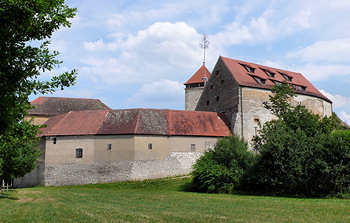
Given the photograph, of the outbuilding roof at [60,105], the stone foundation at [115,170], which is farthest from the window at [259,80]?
the outbuilding roof at [60,105]

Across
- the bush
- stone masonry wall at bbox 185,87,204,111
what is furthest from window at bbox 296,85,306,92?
the bush

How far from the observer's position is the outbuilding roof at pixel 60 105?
49.2m

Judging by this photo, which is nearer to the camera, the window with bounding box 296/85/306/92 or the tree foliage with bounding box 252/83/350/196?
the tree foliage with bounding box 252/83/350/196

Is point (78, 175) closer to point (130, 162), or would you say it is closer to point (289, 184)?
point (130, 162)

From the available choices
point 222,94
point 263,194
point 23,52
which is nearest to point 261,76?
point 222,94

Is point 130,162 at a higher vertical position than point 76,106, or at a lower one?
lower

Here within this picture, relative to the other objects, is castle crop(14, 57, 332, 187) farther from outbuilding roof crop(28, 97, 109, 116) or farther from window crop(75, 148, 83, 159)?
outbuilding roof crop(28, 97, 109, 116)

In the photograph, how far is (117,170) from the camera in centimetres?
3334

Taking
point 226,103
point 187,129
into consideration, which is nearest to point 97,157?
point 187,129

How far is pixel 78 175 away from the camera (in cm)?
3409

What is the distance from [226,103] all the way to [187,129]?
698cm

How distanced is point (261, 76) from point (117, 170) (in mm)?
22842

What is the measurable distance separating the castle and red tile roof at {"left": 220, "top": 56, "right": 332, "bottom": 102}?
0.68 feet

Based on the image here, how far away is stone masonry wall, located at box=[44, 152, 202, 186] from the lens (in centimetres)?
3312
